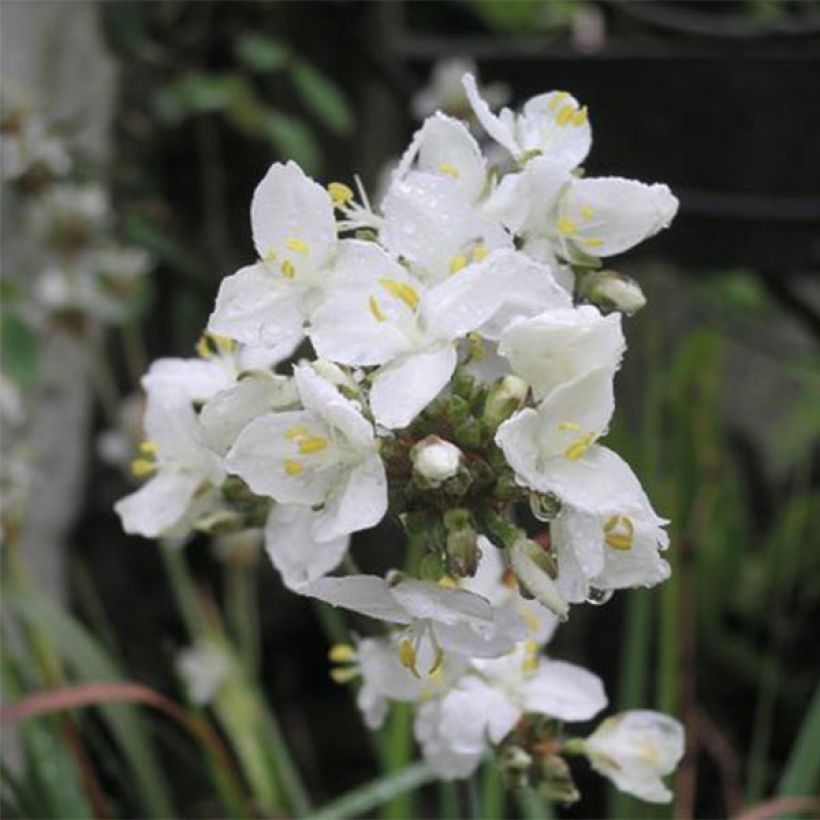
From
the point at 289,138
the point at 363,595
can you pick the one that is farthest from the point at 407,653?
the point at 289,138

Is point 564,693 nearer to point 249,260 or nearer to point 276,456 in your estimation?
point 276,456

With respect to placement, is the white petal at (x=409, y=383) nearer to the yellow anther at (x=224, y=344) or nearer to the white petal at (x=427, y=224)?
the white petal at (x=427, y=224)

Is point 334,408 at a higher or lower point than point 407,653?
higher

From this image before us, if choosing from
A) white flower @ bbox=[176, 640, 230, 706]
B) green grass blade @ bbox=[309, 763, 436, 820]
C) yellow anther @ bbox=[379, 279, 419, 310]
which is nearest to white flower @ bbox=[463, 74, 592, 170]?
yellow anther @ bbox=[379, 279, 419, 310]

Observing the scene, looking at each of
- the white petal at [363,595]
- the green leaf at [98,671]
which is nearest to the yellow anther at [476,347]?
the white petal at [363,595]

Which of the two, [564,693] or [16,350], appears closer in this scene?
[564,693]

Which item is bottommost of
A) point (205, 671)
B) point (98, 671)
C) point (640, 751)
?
point (205, 671)
